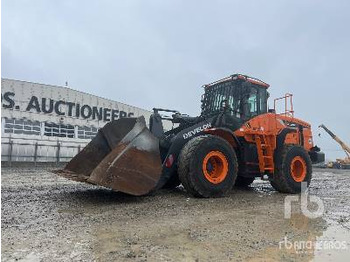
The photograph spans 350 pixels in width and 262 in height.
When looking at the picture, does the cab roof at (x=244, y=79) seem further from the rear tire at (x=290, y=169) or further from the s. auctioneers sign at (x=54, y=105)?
the s. auctioneers sign at (x=54, y=105)

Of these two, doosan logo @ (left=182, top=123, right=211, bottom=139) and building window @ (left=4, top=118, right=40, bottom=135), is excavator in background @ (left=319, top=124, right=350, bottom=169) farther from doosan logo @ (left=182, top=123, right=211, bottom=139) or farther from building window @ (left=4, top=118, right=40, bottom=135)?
doosan logo @ (left=182, top=123, right=211, bottom=139)

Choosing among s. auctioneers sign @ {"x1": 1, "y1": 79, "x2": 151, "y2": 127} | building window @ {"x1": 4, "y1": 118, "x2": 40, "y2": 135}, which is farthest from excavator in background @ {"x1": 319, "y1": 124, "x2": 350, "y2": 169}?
building window @ {"x1": 4, "y1": 118, "x2": 40, "y2": 135}

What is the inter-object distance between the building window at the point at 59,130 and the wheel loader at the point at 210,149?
18.2 meters

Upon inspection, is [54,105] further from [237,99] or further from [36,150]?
[237,99]

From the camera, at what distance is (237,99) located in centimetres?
987

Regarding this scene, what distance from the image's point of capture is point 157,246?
15.0 feet

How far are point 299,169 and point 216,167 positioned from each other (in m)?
3.09

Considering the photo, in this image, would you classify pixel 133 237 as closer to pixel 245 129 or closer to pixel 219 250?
pixel 219 250

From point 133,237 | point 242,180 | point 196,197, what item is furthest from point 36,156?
point 133,237

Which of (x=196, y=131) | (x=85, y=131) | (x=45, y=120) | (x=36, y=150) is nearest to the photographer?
(x=196, y=131)

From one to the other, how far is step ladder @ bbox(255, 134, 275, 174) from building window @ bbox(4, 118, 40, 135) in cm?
1933

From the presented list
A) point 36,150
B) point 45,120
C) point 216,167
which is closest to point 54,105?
point 45,120

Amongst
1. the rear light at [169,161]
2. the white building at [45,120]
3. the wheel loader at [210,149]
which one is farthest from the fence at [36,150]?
the rear light at [169,161]

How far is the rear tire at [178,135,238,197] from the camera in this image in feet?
25.6
